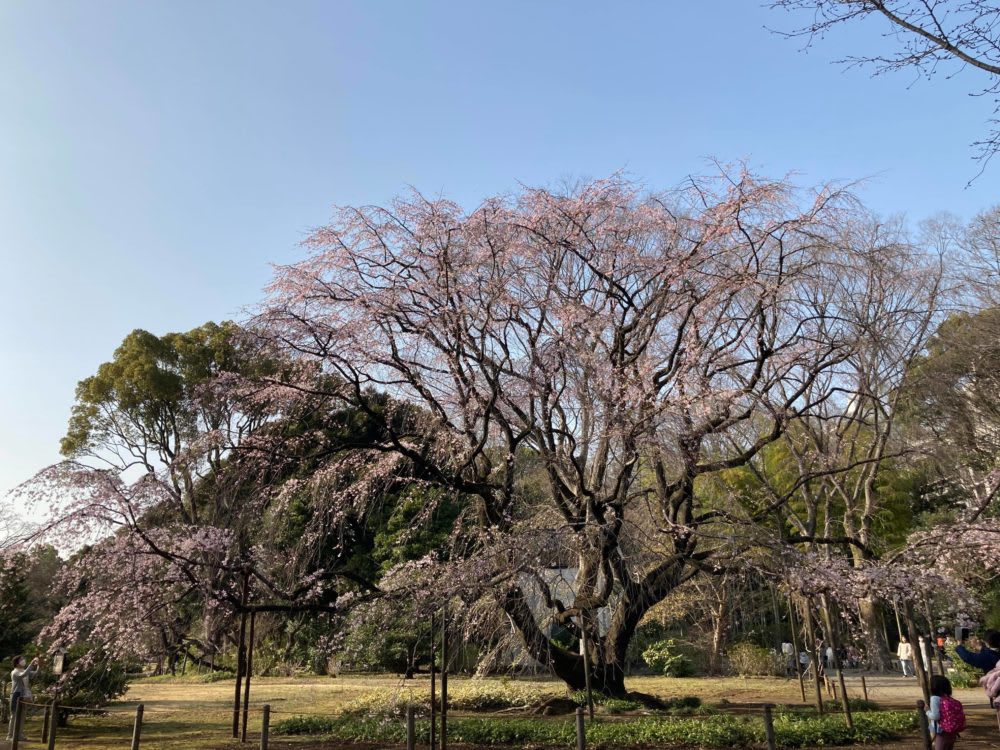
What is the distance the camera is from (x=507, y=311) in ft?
38.1

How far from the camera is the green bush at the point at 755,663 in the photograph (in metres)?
19.9

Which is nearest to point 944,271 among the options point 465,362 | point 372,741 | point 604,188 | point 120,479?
point 604,188

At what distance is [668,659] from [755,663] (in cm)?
234

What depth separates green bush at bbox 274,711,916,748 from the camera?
9.65 m

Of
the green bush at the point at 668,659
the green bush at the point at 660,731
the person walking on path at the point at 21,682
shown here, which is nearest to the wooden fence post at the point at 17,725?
the person walking on path at the point at 21,682

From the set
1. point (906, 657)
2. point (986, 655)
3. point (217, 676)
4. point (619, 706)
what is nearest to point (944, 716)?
point (986, 655)

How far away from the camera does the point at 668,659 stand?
67.6ft

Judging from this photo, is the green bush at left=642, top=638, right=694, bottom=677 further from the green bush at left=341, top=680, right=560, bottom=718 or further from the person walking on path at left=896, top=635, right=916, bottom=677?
the green bush at left=341, top=680, right=560, bottom=718

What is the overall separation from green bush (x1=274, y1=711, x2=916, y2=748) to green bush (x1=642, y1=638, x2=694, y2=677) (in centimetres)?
968

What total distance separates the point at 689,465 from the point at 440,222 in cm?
532

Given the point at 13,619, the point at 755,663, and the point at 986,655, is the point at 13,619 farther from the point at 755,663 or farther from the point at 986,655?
the point at 755,663

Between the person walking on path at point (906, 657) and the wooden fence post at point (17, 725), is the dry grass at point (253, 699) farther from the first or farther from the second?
the wooden fence post at point (17, 725)

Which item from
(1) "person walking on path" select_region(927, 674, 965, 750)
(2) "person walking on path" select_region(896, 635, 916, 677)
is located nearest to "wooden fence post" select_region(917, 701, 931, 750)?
(1) "person walking on path" select_region(927, 674, 965, 750)

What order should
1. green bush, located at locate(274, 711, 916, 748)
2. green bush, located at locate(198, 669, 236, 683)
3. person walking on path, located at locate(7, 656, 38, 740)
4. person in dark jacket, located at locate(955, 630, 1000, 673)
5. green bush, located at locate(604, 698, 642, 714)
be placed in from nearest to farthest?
person in dark jacket, located at locate(955, 630, 1000, 673)
green bush, located at locate(274, 711, 916, 748)
person walking on path, located at locate(7, 656, 38, 740)
green bush, located at locate(604, 698, 642, 714)
green bush, located at locate(198, 669, 236, 683)
